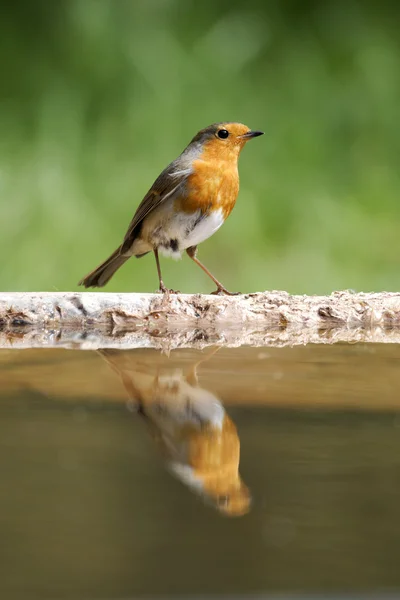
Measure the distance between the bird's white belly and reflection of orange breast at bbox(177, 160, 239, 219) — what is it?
0.03 m

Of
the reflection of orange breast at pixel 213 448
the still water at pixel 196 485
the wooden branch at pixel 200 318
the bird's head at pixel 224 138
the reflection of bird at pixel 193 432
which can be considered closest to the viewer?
the still water at pixel 196 485

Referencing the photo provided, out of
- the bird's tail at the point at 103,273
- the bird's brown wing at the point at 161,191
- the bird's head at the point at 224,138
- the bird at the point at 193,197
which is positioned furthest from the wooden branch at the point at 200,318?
the bird's tail at the point at 103,273

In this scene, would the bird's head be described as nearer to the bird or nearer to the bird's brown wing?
the bird

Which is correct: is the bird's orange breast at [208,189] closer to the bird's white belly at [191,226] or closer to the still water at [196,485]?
the bird's white belly at [191,226]

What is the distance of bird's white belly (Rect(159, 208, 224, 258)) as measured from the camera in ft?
13.0

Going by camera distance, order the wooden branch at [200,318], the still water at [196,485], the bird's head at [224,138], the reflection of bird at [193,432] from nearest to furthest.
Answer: the still water at [196,485], the reflection of bird at [193,432], the wooden branch at [200,318], the bird's head at [224,138]

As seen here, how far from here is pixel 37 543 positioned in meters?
1.05

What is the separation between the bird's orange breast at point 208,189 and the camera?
393 centimetres

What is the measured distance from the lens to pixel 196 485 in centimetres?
132

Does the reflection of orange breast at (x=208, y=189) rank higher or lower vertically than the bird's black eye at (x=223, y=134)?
lower

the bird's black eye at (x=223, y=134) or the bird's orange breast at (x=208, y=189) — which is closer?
the bird's orange breast at (x=208, y=189)

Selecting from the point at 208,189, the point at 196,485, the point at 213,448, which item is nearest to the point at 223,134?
the point at 208,189

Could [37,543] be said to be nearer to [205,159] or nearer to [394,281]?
[205,159]

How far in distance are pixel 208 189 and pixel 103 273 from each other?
2.80 ft
